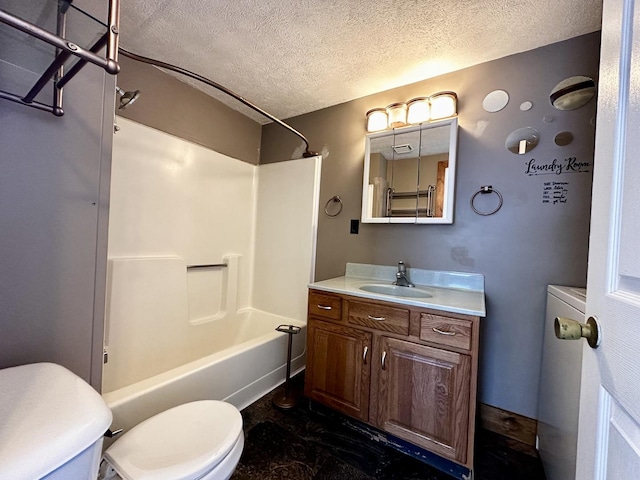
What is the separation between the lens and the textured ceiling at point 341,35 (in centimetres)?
125

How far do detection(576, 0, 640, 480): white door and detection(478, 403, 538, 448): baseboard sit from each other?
1.19 metres

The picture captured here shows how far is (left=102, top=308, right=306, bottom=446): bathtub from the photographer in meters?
1.21

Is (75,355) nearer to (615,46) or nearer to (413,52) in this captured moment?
(615,46)

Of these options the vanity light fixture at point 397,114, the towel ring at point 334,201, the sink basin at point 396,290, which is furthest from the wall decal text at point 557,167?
the towel ring at point 334,201

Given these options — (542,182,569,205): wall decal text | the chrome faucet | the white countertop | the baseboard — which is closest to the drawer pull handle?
the white countertop

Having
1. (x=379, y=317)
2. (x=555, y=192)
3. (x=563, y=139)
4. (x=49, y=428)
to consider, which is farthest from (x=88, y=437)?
(x=563, y=139)

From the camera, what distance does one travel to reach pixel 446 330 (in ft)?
4.03

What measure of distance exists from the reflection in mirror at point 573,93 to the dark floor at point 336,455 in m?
1.92

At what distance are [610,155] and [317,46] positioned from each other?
5.10 feet

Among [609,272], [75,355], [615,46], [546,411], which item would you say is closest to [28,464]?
[75,355]

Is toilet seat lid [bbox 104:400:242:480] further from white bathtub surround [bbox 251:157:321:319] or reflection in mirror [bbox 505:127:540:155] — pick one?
reflection in mirror [bbox 505:127:540:155]

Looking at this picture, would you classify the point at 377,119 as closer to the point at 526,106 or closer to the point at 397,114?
the point at 397,114

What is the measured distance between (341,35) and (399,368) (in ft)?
6.10

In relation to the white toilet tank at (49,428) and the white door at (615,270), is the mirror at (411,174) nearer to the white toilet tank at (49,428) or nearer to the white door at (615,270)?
the white door at (615,270)
